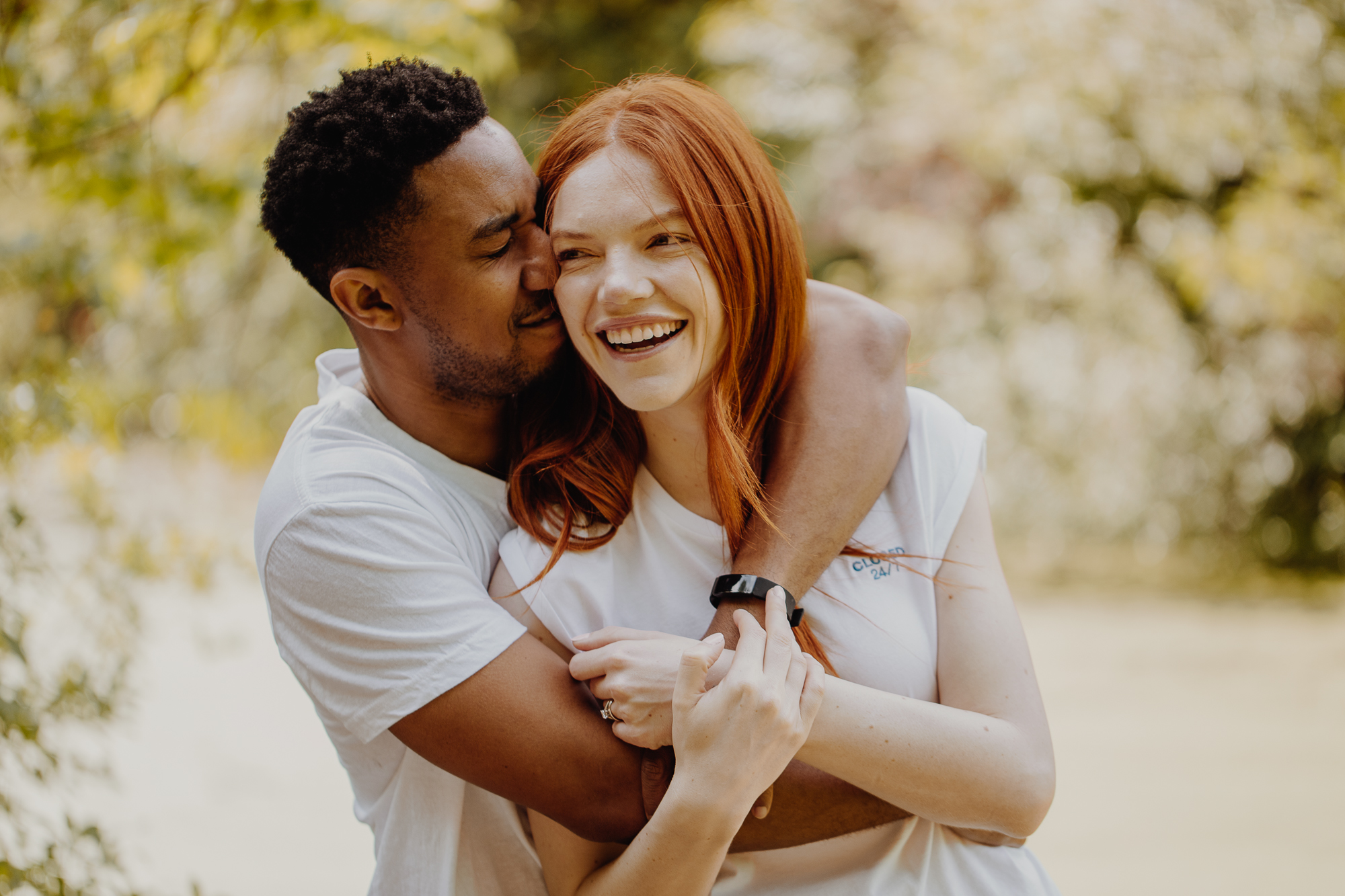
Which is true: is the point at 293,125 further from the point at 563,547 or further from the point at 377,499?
the point at 563,547

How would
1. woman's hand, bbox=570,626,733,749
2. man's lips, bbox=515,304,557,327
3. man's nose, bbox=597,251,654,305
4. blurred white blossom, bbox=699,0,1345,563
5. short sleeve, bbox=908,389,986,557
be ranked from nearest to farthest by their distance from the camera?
woman's hand, bbox=570,626,733,749, man's nose, bbox=597,251,654,305, short sleeve, bbox=908,389,986,557, man's lips, bbox=515,304,557,327, blurred white blossom, bbox=699,0,1345,563

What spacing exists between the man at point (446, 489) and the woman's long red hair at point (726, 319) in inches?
2.9

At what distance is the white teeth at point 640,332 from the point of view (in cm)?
193

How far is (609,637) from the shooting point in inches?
73.8

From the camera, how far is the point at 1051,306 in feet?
29.7

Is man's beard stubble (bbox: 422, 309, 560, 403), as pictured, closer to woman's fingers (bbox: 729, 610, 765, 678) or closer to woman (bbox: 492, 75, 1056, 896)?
woman (bbox: 492, 75, 1056, 896)

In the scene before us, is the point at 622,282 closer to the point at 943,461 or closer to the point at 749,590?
the point at 749,590

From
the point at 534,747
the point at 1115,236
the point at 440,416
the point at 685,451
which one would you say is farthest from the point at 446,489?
the point at 1115,236

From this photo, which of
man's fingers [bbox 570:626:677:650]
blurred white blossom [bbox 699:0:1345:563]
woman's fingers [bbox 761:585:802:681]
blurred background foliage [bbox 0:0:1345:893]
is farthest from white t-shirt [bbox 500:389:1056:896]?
blurred white blossom [bbox 699:0:1345:563]

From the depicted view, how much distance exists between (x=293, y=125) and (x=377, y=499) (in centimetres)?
79

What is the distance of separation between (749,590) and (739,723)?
0.26 metres

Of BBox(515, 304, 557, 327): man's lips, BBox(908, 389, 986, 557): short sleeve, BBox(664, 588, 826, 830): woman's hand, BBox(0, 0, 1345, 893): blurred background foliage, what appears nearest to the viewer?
BBox(664, 588, 826, 830): woman's hand

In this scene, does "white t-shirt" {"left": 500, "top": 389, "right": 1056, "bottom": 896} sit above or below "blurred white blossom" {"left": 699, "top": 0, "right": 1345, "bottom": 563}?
below

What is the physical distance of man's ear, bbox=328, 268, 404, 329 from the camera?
7.09ft
